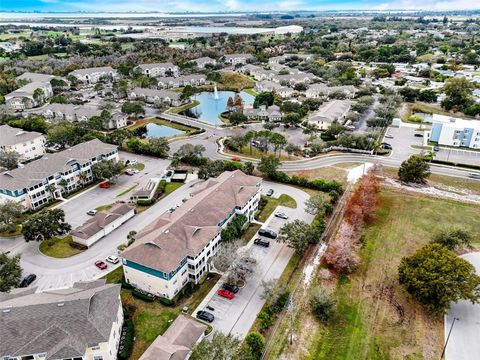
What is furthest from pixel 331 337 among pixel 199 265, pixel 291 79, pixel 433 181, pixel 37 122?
pixel 291 79

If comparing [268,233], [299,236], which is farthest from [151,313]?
[299,236]

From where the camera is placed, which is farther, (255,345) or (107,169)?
(107,169)

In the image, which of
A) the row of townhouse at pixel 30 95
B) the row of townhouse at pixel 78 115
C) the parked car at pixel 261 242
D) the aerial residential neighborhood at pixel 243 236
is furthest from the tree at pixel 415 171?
the row of townhouse at pixel 30 95

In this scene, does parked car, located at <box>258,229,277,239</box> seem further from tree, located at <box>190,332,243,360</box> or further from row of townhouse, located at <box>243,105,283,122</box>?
row of townhouse, located at <box>243,105,283,122</box>

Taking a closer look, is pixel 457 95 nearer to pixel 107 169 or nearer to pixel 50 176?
pixel 107 169

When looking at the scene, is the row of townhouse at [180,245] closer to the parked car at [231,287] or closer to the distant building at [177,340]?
the parked car at [231,287]

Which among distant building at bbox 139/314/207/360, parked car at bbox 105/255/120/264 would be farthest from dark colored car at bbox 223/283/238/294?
parked car at bbox 105/255/120/264

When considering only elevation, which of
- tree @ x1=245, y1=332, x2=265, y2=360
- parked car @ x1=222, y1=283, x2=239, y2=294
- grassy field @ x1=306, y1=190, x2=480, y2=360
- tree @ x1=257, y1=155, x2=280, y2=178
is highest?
tree @ x1=257, y1=155, x2=280, y2=178
